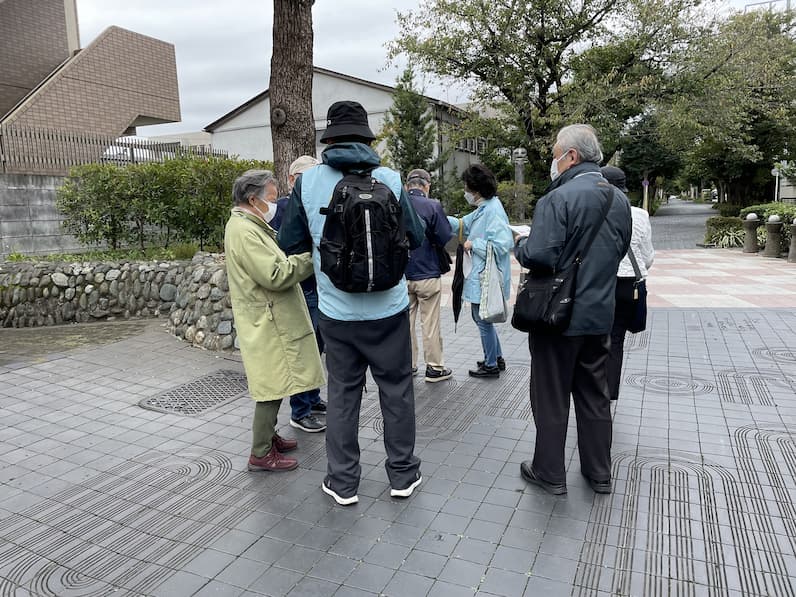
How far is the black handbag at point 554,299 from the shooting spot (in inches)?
125

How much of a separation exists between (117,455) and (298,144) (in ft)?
13.5

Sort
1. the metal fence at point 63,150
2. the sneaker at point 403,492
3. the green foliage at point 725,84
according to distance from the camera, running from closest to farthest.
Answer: the sneaker at point 403,492
the metal fence at point 63,150
the green foliage at point 725,84

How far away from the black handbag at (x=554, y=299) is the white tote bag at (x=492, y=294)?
1.77 metres

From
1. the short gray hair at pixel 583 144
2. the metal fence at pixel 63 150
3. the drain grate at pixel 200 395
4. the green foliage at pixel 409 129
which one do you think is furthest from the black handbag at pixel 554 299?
the green foliage at pixel 409 129

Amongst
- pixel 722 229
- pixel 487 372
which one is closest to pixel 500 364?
pixel 487 372

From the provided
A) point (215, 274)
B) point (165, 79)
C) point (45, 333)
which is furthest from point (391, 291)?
point (165, 79)

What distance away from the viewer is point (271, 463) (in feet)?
12.5

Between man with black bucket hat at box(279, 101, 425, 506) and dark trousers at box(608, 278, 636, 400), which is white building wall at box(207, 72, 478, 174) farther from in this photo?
man with black bucket hat at box(279, 101, 425, 506)

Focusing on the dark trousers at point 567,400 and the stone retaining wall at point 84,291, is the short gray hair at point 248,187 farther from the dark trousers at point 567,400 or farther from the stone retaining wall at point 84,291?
the stone retaining wall at point 84,291

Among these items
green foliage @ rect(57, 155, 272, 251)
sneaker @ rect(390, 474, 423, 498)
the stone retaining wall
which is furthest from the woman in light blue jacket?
green foliage @ rect(57, 155, 272, 251)

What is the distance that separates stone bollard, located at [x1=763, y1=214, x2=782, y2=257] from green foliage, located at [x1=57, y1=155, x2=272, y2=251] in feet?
40.9

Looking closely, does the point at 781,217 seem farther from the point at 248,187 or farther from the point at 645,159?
the point at 645,159

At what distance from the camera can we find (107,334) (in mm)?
7594

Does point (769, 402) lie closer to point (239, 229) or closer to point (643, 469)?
point (643, 469)
